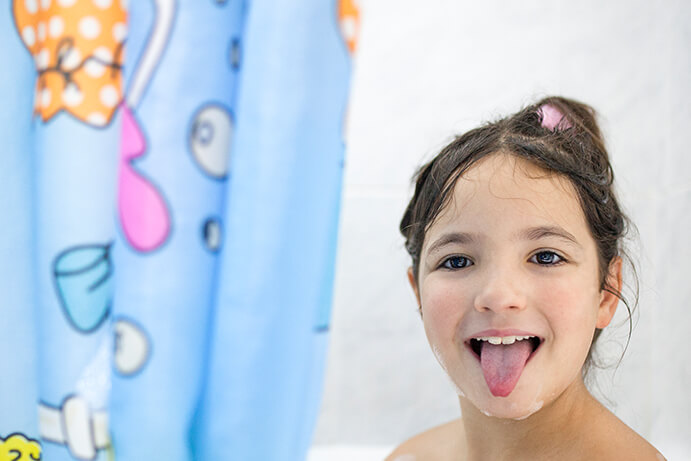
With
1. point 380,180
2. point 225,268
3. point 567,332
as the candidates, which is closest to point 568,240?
point 567,332

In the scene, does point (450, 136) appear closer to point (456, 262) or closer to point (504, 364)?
A: point (456, 262)

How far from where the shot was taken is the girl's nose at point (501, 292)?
27.8 inches

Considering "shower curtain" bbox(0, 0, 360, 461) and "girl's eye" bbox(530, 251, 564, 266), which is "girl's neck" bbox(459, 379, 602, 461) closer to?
"girl's eye" bbox(530, 251, 564, 266)

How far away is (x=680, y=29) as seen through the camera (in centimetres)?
124

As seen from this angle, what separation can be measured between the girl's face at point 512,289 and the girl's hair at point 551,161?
2 cm

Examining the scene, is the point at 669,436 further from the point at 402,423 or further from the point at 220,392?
the point at 220,392

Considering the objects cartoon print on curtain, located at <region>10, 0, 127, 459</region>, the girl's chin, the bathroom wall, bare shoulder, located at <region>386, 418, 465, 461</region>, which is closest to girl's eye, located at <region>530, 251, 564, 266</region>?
the girl's chin

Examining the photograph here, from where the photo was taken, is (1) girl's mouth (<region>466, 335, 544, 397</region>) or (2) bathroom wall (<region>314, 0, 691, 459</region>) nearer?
(1) girl's mouth (<region>466, 335, 544, 397</region>)

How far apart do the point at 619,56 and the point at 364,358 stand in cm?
82

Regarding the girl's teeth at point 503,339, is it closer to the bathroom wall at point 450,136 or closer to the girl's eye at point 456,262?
→ the girl's eye at point 456,262

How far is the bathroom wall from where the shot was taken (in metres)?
1.31

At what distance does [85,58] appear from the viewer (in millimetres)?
667

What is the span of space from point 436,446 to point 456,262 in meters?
0.40

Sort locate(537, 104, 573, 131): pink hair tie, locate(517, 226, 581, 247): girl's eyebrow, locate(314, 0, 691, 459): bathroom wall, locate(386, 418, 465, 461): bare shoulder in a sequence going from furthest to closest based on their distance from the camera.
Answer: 1. locate(314, 0, 691, 459): bathroom wall
2. locate(386, 418, 465, 461): bare shoulder
3. locate(537, 104, 573, 131): pink hair tie
4. locate(517, 226, 581, 247): girl's eyebrow
